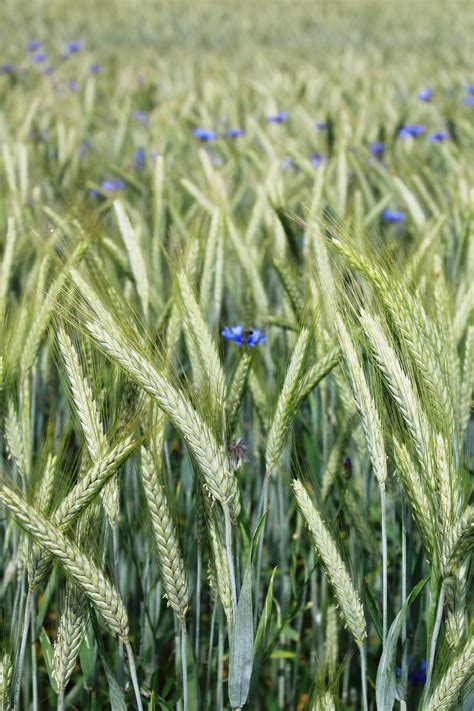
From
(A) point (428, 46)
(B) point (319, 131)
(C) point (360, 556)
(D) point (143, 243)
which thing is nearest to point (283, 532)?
(C) point (360, 556)

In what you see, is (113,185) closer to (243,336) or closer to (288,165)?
(288,165)

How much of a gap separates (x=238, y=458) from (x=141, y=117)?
3.40 meters

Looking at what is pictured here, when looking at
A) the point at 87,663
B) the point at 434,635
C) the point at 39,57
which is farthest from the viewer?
the point at 39,57

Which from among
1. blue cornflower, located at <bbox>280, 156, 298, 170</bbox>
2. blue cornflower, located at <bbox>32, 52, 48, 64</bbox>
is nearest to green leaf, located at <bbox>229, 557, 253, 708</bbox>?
blue cornflower, located at <bbox>280, 156, 298, 170</bbox>

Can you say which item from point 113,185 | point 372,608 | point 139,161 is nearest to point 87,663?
point 372,608

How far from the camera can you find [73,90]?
4.93m

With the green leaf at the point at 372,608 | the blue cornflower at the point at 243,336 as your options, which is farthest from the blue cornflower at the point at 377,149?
the green leaf at the point at 372,608

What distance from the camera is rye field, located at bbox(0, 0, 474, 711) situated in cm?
90

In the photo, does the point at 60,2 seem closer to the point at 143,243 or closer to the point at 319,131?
the point at 319,131

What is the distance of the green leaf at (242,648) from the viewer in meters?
0.92

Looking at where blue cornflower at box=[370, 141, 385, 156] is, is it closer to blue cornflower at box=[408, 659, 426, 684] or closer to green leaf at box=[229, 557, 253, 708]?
blue cornflower at box=[408, 659, 426, 684]

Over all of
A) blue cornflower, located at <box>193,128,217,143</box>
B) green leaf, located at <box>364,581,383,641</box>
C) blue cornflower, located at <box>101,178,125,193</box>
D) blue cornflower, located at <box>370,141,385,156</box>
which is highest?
blue cornflower, located at <box>370,141,385,156</box>

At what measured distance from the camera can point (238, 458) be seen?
1136 mm

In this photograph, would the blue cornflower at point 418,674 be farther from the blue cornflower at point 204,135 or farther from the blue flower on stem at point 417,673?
the blue cornflower at point 204,135
